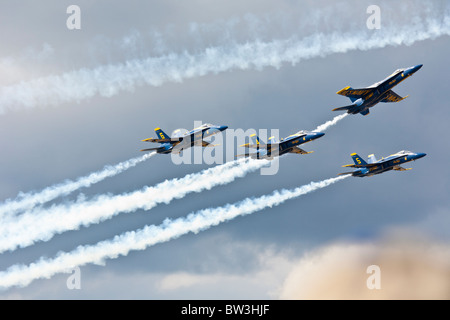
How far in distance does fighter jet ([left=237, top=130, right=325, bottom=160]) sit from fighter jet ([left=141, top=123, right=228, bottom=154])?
232 inches

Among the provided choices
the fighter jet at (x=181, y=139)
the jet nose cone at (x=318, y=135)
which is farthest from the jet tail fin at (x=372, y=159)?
the fighter jet at (x=181, y=139)

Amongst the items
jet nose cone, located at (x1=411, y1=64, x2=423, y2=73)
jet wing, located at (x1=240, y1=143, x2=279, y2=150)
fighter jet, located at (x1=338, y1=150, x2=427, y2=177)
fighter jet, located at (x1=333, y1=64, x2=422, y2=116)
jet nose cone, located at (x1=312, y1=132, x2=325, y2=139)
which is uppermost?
→ jet nose cone, located at (x1=411, y1=64, x2=423, y2=73)

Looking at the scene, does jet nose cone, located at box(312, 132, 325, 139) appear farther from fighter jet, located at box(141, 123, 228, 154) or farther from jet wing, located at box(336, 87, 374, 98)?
fighter jet, located at box(141, 123, 228, 154)

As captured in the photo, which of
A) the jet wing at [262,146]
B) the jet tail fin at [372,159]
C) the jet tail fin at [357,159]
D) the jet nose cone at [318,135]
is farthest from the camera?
the jet tail fin at [357,159]

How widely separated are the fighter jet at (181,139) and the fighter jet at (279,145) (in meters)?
5.88

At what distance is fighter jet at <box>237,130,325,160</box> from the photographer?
4270 inches

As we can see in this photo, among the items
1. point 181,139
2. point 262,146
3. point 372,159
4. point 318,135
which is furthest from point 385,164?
point 181,139

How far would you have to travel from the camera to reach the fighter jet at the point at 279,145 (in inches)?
4270

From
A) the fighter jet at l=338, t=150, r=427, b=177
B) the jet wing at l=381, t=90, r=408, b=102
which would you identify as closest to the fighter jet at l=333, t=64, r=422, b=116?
the jet wing at l=381, t=90, r=408, b=102

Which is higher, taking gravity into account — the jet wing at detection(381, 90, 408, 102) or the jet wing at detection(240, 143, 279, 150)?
the jet wing at detection(381, 90, 408, 102)

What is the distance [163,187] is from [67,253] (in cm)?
1668

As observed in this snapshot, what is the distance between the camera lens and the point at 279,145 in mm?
109688

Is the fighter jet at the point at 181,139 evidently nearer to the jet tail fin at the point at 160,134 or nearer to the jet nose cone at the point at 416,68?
the jet tail fin at the point at 160,134
